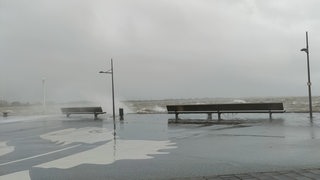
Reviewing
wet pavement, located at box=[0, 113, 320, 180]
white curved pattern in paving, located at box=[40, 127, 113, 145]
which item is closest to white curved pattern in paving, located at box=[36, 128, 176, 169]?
wet pavement, located at box=[0, 113, 320, 180]

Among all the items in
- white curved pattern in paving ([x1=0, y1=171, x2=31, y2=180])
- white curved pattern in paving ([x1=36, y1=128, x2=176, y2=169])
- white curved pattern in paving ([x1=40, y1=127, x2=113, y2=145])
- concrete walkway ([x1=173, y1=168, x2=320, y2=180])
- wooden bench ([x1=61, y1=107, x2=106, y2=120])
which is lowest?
white curved pattern in paving ([x1=0, y1=171, x2=31, y2=180])

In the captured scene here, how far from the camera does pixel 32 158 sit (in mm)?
12148

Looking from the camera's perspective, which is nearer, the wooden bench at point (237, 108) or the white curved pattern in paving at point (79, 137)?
the white curved pattern in paving at point (79, 137)

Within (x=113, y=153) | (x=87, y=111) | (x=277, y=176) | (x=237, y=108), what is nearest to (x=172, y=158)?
(x=113, y=153)

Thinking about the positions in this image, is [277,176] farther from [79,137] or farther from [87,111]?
[87,111]

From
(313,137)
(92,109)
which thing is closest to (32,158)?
(313,137)

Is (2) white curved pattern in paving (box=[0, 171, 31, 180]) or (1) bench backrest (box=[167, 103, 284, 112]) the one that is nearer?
(2) white curved pattern in paving (box=[0, 171, 31, 180])

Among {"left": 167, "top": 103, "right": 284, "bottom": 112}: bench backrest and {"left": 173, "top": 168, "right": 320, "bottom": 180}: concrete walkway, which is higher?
{"left": 167, "top": 103, "right": 284, "bottom": 112}: bench backrest

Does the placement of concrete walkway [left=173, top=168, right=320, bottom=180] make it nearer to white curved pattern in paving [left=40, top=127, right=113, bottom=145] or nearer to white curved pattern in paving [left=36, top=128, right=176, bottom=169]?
white curved pattern in paving [left=36, top=128, right=176, bottom=169]

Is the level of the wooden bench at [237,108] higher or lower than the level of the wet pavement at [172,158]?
higher

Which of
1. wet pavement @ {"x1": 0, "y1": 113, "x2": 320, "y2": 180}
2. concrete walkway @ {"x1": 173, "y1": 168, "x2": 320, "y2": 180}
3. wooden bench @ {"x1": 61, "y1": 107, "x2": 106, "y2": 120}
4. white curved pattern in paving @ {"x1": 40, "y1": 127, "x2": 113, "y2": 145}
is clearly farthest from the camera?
wooden bench @ {"x1": 61, "y1": 107, "x2": 106, "y2": 120}

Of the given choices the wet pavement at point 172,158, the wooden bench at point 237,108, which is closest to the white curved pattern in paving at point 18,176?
the wet pavement at point 172,158

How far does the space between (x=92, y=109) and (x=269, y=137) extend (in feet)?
73.0

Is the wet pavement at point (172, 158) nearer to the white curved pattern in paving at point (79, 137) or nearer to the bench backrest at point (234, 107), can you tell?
the white curved pattern in paving at point (79, 137)
